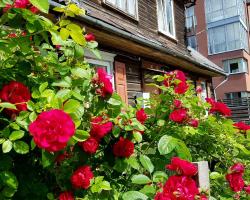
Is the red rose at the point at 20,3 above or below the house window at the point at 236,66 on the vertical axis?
below

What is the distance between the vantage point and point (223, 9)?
32656 mm

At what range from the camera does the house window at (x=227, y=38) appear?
32.0m

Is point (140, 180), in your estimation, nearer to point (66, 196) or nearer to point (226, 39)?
point (66, 196)

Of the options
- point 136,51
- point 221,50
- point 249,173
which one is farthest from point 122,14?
point 221,50

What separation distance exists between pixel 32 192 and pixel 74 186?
0.63 ft

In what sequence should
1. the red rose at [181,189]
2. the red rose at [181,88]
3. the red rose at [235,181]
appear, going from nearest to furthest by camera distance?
the red rose at [181,189] → the red rose at [235,181] → the red rose at [181,88]

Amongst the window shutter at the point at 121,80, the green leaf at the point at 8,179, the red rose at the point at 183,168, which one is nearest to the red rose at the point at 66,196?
the green leaf at the point at 8,179

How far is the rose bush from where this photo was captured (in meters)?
1.51

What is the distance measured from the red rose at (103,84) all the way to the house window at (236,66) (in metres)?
31.3

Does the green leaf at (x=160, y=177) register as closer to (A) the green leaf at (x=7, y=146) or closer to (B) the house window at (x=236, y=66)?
(A) the green leaf at (x=7, y=146)

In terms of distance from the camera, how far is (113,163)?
6.74ft

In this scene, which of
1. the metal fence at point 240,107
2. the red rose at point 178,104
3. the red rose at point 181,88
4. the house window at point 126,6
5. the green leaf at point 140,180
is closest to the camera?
the green leaf at point 140,180

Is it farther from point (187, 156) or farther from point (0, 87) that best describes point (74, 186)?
point (187, 156)

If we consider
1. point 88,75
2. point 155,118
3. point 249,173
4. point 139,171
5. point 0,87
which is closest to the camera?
point 0,87
